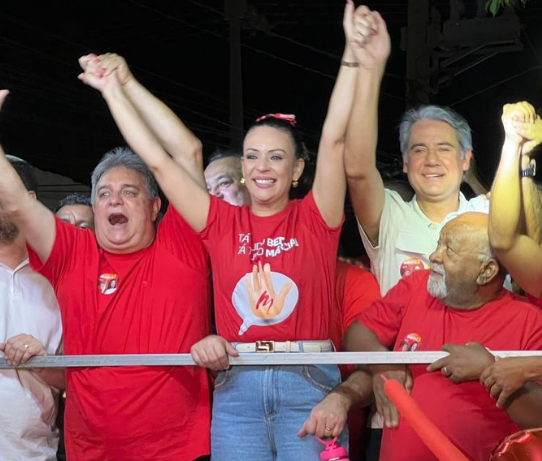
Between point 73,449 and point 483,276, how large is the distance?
5.54ft

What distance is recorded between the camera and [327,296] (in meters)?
3.96

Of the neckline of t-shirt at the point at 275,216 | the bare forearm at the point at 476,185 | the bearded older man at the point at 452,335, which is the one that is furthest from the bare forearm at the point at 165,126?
the bare forearm at the point at 476,185

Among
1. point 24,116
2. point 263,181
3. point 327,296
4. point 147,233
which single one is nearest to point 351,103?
point 263,181

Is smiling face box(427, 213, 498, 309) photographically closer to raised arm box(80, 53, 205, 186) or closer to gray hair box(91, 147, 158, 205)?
raised arm box(80, 53, 205, 186)

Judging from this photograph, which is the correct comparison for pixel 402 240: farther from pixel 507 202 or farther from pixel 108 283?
pixel 108 283

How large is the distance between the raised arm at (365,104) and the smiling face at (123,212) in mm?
831

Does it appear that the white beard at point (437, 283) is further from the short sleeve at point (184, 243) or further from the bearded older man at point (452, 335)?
the short sleeve at point (184, 243)

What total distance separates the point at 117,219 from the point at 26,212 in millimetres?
361

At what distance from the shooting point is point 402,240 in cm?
431

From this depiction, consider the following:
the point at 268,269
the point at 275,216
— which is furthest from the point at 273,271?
the point at 275,216

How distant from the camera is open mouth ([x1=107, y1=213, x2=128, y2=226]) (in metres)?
4.22

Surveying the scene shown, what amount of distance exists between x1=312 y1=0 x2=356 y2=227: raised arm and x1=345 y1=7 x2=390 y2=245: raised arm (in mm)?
45

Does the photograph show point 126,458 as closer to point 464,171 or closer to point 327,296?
point 327,296

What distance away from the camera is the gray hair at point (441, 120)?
446cm
